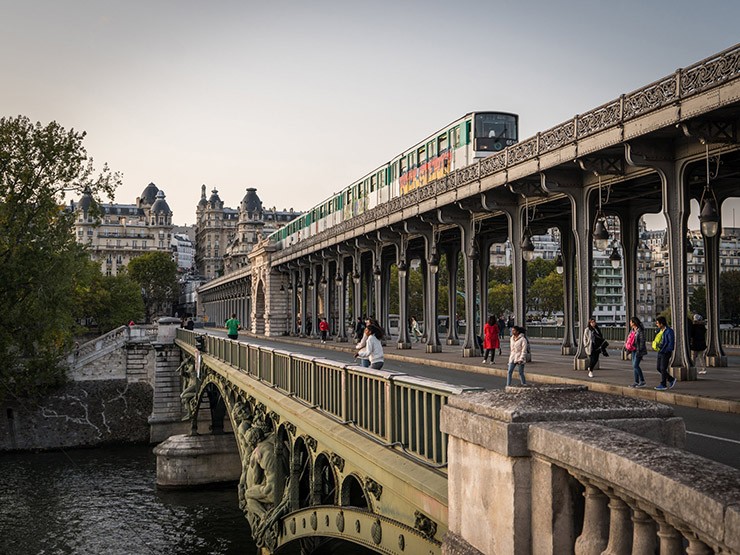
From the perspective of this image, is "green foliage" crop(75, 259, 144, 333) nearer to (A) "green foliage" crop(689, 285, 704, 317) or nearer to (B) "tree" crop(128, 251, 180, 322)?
(B) "tree" crop(128, 251, 180, 322)

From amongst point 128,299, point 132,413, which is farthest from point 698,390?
point 128,299

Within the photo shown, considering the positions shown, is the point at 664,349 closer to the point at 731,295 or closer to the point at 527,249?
the point at 527,249

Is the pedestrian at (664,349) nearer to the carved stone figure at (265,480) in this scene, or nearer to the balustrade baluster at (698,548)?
the carved stone figure at (265,480)

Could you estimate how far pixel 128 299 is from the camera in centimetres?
10569

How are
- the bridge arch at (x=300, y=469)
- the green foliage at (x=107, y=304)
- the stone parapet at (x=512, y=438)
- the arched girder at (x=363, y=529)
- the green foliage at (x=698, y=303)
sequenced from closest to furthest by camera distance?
the stone parapet at (x=512, y=438) → the arched girder at (x=363, y=529) → the bridge arch at (x=300, y=469) → the green foliage at (x=107, y=304) → the green foliage at (x=698, y=303)

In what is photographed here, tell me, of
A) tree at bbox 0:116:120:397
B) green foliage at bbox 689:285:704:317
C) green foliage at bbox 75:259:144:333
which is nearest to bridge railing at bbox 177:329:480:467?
tree at bbox 0:116:120:397

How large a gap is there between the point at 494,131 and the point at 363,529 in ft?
81.5

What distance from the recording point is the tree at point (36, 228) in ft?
131

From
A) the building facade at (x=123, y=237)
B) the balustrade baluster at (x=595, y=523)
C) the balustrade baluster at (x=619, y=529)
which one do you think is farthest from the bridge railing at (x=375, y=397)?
the building facade at (x=123, y=237)

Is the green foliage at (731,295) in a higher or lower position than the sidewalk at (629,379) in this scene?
higher

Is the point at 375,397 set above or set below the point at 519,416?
below

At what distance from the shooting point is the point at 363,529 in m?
9.41

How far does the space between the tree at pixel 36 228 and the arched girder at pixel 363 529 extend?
30.8 metres

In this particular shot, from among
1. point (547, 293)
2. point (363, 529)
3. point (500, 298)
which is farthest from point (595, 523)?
point (547, 293)
